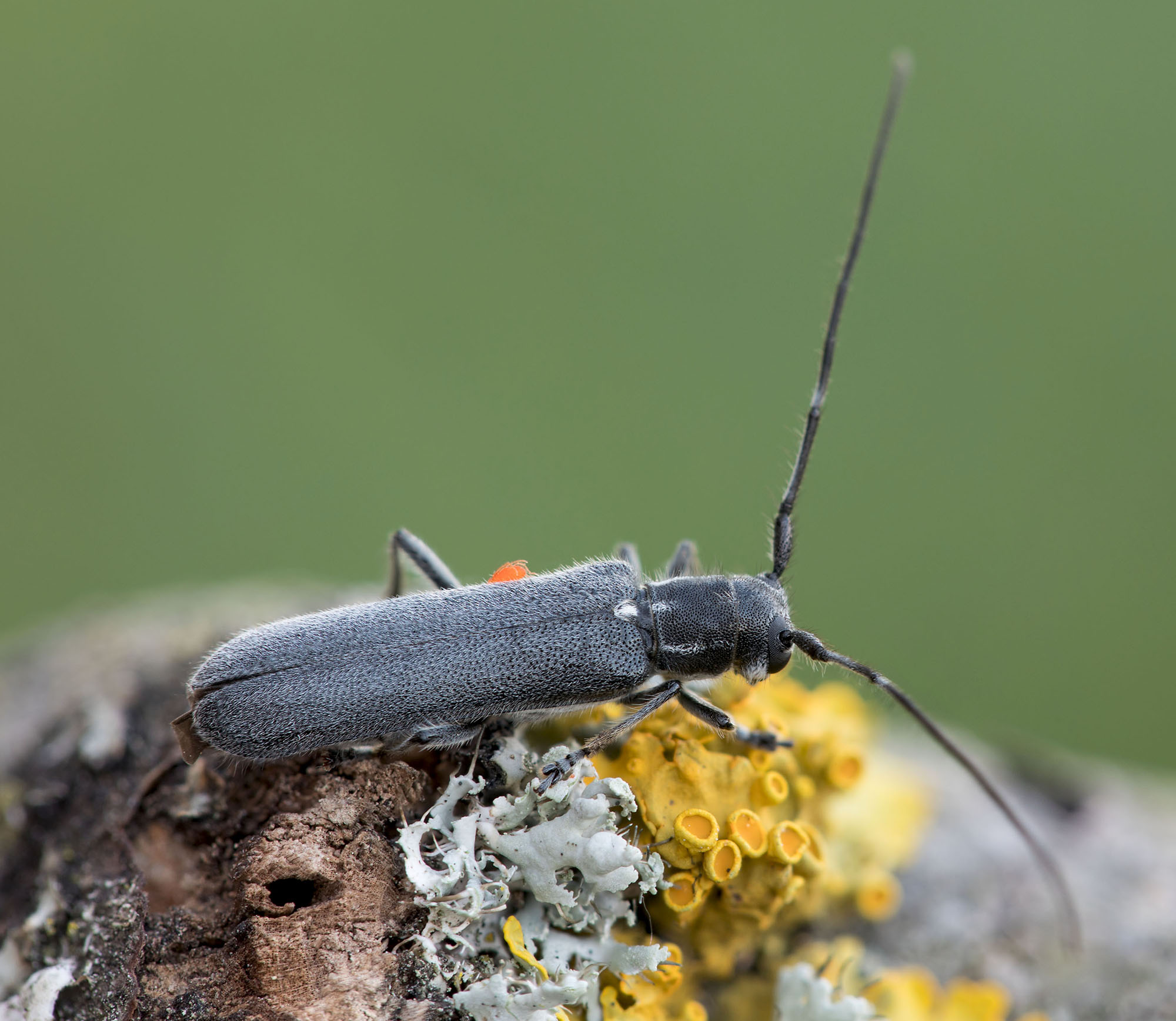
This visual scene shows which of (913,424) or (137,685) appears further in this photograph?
(913,424)

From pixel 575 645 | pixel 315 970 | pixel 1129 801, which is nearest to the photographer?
pixel 315 970

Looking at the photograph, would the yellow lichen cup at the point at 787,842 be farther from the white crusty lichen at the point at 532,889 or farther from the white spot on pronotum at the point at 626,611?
the white spot on pronotum at the point at 626,611

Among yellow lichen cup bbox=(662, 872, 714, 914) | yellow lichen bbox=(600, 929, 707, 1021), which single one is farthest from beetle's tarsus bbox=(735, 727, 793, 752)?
yellow lichen bbox=(600, 929, 707, 1021)

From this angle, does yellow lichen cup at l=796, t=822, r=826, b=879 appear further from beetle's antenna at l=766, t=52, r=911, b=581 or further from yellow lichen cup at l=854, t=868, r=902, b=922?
beetle's antenna at l=766, t=52, r=911, b=581

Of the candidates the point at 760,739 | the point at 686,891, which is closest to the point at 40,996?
the point at 686,891

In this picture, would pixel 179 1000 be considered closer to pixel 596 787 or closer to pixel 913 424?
pixel 596 787

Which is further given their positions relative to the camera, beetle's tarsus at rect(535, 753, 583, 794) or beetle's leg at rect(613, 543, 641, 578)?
beetle's leg at rect(613, 543, 641, 578)

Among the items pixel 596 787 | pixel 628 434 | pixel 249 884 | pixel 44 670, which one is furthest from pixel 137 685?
pixel 628 434

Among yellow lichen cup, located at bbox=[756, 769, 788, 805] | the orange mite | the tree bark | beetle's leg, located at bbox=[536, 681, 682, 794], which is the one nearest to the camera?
the tree bark
